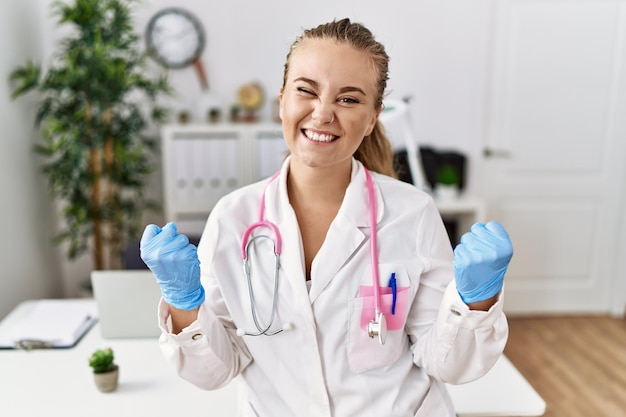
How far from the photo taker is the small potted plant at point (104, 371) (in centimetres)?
128

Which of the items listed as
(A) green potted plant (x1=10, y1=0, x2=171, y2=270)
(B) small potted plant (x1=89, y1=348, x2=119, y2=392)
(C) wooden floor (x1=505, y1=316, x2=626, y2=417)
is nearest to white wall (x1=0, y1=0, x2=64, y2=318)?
(A) green potted plant (x1=10, y1=0, x2=171, y2=270)

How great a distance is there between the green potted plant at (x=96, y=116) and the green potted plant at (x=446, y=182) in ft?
4.96

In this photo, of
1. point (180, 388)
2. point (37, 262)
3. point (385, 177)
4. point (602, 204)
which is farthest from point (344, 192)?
point (602, 204)

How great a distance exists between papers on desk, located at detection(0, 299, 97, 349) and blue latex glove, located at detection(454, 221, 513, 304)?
42.0 inches

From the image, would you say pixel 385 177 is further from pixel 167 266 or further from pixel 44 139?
pixel 44 139

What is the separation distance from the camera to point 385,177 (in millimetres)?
1282

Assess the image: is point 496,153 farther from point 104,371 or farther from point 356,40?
point 104,371

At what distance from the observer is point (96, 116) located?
9.05 feet

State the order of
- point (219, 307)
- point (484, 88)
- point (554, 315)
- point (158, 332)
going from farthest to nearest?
point (554, 315) < point (484, 88) < point (158, 332) < point (219, 307)

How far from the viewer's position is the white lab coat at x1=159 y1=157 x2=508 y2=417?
1.12 m

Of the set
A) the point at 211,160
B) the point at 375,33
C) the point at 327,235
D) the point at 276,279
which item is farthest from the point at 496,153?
the point at 276,279

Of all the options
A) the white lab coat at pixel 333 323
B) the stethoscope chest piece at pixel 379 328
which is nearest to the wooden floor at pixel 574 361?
the white lab coat at pixel 333 323

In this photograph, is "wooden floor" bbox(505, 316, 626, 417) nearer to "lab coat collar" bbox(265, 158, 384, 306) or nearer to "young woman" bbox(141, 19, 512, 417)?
"young woman" bbox(141, 19, 512, 417)

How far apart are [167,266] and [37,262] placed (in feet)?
7.45
